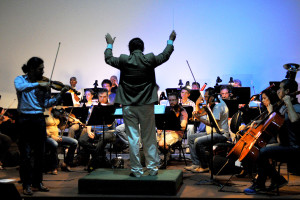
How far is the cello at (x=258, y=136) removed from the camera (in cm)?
405

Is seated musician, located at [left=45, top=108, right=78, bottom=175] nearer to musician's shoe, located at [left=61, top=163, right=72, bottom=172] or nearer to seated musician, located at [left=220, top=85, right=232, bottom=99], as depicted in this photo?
musician's shoe, located at [left=61, top=163, right=72, bottom=172]

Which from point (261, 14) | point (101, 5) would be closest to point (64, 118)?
point (101, 5)

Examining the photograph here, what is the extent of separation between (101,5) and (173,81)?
2.64 meters

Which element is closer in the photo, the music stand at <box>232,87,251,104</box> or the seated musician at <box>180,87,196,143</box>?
the music stand at <box>232,87,251,104</box>

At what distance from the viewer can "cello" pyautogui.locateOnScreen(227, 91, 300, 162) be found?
405 centimetres

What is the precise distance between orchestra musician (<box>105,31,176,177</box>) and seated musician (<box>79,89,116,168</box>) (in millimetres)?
1767

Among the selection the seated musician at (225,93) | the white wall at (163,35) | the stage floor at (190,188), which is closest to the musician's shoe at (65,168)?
the stage floor at (190,188)

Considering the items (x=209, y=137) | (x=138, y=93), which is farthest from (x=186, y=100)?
(x=138, y=93)

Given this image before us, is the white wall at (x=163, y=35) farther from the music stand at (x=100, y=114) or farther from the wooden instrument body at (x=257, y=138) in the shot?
the wooden instrument body at (x=257, y=138)

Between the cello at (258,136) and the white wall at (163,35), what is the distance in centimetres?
411

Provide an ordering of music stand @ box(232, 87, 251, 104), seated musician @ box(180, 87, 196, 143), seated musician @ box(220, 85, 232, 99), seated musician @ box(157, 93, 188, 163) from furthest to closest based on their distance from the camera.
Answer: seated musician @ box(180, 87, 196, 143) → music stand @ box(232, 87, 251, 104) → seated musician @ box(220, 85, 232, 99) → seated musician @ box(157, 93, 188, 163)

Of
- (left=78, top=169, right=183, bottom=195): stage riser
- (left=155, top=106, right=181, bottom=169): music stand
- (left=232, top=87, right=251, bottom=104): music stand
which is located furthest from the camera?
(left=232, top=87, right=251, bottom=104): music stand

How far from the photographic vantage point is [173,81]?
28.3 ft

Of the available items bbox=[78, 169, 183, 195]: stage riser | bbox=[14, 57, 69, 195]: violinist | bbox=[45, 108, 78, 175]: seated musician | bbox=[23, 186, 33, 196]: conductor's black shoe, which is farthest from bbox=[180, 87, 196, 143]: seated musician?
bbox=[23, 186, 33, 196]: conductor's black shoe
